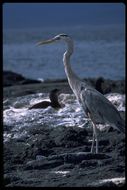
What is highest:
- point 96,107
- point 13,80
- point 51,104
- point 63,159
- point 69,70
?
point 13,80

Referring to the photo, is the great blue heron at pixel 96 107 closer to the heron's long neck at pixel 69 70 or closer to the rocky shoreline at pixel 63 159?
the heron's long neck at pixel 69 70

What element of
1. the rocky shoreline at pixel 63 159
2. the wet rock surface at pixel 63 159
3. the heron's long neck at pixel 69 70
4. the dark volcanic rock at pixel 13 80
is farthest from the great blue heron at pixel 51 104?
the dark volcanic rock at pixel 13 80

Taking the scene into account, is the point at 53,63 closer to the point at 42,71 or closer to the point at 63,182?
the point at 42,71

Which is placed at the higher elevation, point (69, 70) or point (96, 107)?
point (69, 70)

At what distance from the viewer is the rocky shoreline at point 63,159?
10828 millimetres

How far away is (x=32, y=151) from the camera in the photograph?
13.6 metres

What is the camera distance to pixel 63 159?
12.2 meters

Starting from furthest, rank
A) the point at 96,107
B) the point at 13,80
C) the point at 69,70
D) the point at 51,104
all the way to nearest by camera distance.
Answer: the point at 13,80, the point at 51,104, the point at 69,70, the point at 96,107

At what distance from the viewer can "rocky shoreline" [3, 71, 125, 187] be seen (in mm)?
10828

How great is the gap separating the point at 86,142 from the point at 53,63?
1225 inches

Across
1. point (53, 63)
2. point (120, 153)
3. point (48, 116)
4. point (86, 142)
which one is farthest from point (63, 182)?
point (53, 63)

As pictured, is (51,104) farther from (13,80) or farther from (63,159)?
(13,80)

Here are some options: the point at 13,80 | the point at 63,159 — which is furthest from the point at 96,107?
the point at 13,80

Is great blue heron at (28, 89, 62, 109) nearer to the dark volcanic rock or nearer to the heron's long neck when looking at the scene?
the heron's long neck
